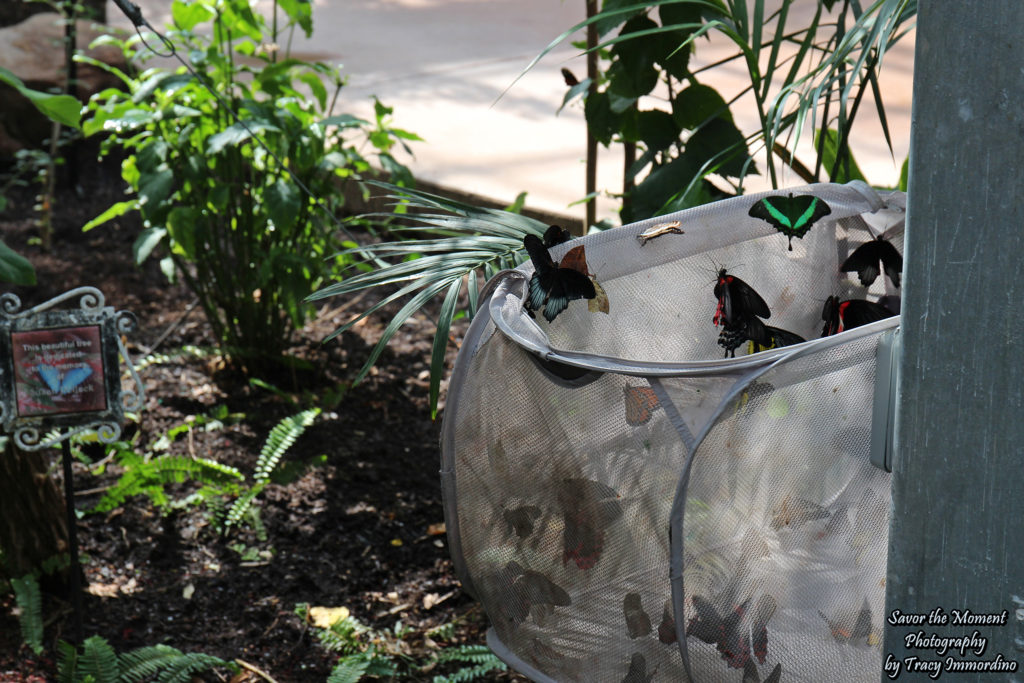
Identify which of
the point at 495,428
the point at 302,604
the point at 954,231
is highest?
the point at 954,231

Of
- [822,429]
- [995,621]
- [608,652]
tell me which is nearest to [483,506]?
[608,652]

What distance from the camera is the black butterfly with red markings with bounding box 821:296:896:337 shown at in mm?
1514

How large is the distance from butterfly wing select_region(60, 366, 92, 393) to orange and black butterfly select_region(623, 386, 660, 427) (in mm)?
1112

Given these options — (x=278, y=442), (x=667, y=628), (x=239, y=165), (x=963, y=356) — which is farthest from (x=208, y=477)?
(x=963, y=356)

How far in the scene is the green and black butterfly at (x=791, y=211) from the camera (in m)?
1.41

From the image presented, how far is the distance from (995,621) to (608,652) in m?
0.44

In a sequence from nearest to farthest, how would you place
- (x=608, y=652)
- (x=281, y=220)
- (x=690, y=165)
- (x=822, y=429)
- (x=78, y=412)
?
1. (x=822, y=429)
2. (x=608, y=652)
3. (x=78, y=412)
4. (x=690, y=165)
5. (x=281, y=220)

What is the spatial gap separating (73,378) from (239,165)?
941 millimetres

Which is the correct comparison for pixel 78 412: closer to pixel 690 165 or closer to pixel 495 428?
pixel 495 428

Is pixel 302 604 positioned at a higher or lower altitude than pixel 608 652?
lower

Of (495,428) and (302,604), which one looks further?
(302,604)

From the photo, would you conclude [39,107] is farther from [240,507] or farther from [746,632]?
[746,632]

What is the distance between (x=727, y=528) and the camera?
1.07 meters

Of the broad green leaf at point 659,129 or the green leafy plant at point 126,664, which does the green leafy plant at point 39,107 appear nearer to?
the green leafy plant at point 126,664
